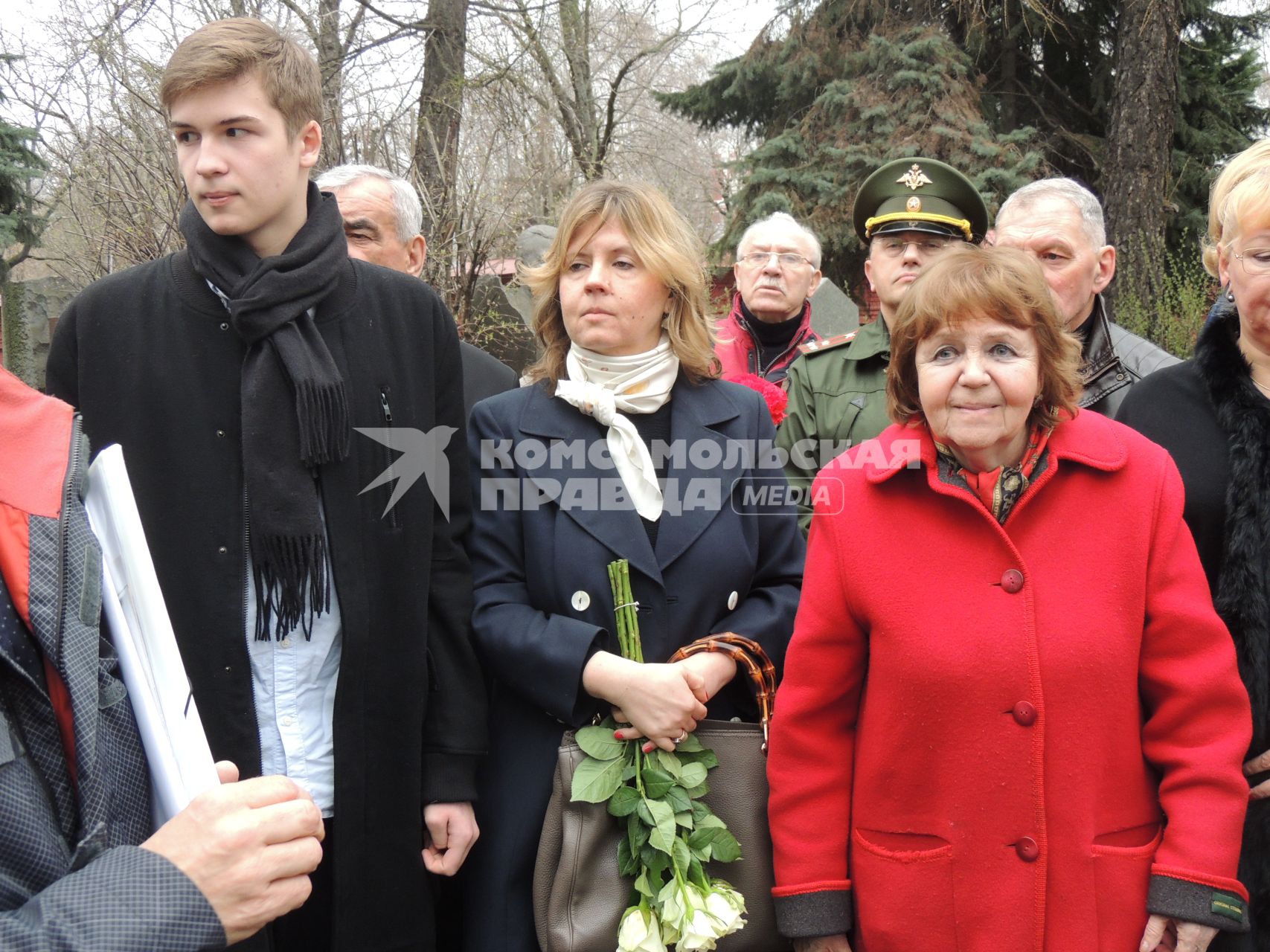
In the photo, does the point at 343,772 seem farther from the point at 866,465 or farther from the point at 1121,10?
the point at 1121,10

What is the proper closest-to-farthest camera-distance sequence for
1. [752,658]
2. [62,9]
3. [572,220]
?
[752,658] < [572,220] < [62,9]

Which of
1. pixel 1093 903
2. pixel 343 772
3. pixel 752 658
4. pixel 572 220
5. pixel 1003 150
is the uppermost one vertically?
pixel 1003 150

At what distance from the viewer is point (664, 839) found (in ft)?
7.40

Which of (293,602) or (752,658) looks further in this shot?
(752,658)

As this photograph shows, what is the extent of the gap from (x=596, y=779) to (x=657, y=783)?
13 centimetres

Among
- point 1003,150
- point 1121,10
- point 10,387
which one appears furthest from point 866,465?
point 1121,10

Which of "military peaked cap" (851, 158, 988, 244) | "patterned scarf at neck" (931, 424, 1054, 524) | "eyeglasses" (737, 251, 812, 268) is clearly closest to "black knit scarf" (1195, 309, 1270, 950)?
"patterned scarf at neck" (931, 424, 1054, 524)

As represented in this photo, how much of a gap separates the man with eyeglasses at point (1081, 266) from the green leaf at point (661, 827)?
1.99m

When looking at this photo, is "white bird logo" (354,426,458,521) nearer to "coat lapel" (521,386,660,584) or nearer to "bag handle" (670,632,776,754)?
"coat lapel" (521,386,660,584)

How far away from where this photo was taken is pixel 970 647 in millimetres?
2080

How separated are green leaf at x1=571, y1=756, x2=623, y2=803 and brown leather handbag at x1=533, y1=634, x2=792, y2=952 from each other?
0.03m

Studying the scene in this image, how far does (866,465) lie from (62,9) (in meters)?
12.4

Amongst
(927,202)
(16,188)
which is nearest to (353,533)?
(927,202)

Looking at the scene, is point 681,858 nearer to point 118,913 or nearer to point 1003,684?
point 1003,684
